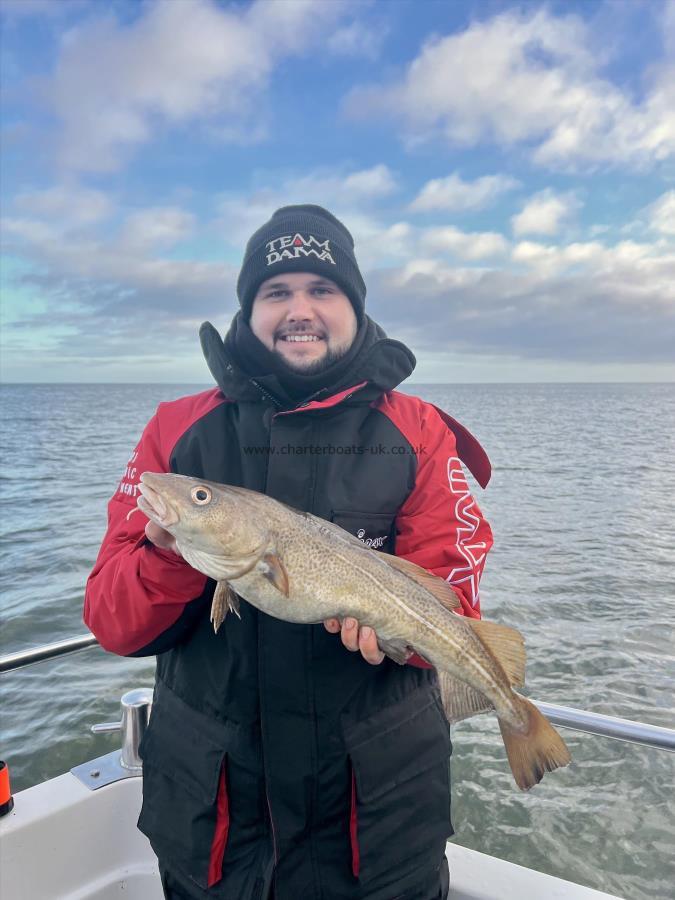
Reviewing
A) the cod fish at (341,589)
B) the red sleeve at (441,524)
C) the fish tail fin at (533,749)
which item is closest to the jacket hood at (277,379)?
the red sleeve at (441,524)

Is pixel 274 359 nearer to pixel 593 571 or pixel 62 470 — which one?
pixel 593 571

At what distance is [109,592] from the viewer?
2578 millimetres

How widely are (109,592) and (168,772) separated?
2.55ft

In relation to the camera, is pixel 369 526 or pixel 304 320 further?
pixel 304 320

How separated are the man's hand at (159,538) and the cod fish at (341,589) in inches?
1.6

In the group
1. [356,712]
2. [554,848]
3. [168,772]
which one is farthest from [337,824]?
[554,848]

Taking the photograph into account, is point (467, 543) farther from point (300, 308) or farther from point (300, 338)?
point (300, 308)

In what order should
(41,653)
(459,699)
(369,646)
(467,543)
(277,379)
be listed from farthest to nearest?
(41,653) → (277,379) → (467,543) → (459,699) → (369,646)

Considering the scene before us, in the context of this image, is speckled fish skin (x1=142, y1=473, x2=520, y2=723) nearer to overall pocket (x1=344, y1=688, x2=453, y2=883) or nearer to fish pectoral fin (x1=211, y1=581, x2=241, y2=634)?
fish pectoral fin (x1=211, y1=581, x2=241, y2=634)

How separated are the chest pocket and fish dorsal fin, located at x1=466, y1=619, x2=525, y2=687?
0.51 m

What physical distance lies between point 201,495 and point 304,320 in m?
1.03

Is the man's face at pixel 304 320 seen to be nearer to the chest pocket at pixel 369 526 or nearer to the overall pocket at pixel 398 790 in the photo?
the chest pocket at pixel 369 526

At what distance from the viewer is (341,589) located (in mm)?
2557

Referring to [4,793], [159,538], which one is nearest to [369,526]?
[159,538]
